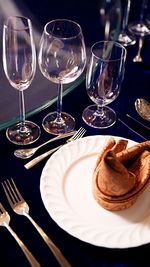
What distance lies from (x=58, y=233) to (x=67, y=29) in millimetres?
431

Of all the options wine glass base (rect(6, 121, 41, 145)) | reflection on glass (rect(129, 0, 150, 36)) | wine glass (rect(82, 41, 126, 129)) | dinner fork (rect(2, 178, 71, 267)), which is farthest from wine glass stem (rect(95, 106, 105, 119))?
reflection on glass (rect(129, 0, 150, 36))

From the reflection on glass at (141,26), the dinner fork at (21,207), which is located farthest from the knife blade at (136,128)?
the reflection on glass at (141,26)

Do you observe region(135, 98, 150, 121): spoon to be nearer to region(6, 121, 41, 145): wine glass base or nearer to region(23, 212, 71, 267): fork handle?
region(6, 121, 41, 145): wine glass base

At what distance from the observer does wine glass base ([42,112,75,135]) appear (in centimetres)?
92

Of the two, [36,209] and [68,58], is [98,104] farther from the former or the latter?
[36,209]

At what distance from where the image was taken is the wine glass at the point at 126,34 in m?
1.26

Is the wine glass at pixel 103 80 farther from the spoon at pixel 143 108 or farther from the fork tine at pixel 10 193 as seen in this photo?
the fork tine at pixel 10 193

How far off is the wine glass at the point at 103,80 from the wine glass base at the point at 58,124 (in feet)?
0.12

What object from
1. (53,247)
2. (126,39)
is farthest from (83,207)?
(126,39)

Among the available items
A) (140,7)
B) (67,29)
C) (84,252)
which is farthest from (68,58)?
(140,7)

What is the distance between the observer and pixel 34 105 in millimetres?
1003

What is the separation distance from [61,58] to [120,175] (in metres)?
0.31

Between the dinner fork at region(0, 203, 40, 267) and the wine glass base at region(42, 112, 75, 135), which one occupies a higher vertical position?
the wine glass base at region(42, 112, 75, 135)

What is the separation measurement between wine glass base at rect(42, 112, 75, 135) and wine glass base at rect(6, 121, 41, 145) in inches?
0.9
